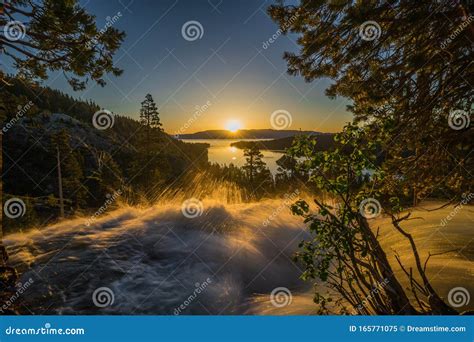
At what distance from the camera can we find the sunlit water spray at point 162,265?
6262 millimetres

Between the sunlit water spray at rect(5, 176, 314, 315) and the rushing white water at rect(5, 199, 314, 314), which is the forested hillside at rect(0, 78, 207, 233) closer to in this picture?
the rushing white water at rect(5, 199, 314, 314)

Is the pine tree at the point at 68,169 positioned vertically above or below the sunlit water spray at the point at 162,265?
above

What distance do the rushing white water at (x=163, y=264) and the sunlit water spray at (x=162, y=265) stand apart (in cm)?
2

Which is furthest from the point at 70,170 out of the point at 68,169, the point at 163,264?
the point at 163,264

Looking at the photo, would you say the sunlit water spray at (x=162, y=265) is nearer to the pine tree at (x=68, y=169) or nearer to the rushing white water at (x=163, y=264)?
the rushing white water at (x=163, y=264)

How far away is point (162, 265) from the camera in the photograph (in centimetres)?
794

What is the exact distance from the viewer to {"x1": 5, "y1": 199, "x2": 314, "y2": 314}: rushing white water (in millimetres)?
6281

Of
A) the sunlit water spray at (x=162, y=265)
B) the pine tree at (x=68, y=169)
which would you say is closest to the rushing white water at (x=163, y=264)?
the sunlit water spray at (x=162, y=265)

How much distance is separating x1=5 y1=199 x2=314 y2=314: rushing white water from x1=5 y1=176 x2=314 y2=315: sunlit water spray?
0.08 ft

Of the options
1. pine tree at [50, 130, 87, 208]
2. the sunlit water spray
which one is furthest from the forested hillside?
the sunlit water spray

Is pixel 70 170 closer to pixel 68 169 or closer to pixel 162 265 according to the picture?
pixel 68 169

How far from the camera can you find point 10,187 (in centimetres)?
3978

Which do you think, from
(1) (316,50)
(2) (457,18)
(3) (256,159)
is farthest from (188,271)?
(3) (256,159)

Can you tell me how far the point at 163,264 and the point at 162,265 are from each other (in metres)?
0.05
